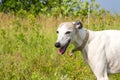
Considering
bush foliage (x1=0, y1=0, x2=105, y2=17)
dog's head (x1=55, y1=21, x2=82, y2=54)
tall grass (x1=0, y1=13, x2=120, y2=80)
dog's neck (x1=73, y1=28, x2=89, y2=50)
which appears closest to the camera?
dog's head (x1=55, y1=21, x2=82, y2=54)

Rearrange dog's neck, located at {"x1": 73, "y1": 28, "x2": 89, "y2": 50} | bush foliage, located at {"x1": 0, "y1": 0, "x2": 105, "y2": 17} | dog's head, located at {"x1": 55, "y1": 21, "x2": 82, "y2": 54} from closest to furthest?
dog's head, located at {"x1": 55, "y1": 21, "x2": 82, "y2": 54} → dog's neck, located at {"x1": 73, "y1": 28, "x2": 89, "y2": 50} → bush foliage, located at {"x1": 0, "y1": 0, "x2": 105, "y2": 17}

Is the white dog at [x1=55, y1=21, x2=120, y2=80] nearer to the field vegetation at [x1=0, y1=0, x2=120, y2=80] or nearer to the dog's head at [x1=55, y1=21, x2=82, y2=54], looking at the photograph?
the dog's head at [x1=55, y1=21, x2=82, y2=54]

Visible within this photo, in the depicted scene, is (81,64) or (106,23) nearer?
(81,64)

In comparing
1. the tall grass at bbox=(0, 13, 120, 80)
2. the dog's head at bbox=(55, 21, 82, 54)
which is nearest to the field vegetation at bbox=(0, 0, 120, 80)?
the tall grass at bbox=(0, 13, 120, 80)

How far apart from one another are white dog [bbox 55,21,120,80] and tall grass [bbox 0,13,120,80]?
2.88 ft

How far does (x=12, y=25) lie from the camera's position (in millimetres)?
11852

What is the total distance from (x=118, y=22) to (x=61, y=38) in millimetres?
6333

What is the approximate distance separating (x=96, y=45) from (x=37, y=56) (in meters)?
2.79

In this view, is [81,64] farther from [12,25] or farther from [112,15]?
[112,15]

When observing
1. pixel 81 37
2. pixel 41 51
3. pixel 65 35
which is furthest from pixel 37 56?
pixel 65 35

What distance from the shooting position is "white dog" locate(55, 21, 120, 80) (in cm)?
611

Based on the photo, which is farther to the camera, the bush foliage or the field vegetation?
the bush foliage

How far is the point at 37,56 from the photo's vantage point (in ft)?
28.9

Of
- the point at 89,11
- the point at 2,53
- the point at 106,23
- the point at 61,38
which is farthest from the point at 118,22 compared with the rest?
the point at 61,38
